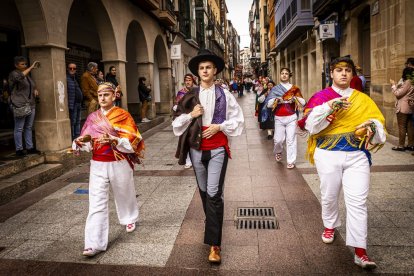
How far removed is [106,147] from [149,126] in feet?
35.9

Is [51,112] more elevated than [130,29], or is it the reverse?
[130,29]

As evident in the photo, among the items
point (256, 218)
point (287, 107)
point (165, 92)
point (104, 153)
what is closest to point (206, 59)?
point (104, 153)

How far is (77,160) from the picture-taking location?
8445mm

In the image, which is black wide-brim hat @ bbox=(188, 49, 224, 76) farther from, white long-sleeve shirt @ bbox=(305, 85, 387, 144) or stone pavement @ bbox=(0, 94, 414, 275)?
stone pavement @ bbox=(0, 94, 414, 275)

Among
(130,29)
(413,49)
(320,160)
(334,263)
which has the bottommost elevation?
(334,263)

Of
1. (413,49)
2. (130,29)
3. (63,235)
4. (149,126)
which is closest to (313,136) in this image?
(63,235)

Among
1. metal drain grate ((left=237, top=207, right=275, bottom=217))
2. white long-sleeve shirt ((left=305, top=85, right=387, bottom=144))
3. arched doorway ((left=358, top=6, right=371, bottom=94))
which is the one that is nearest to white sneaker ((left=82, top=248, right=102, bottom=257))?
metal drain grate ((left=237, top=207, right=275, bottom=217))

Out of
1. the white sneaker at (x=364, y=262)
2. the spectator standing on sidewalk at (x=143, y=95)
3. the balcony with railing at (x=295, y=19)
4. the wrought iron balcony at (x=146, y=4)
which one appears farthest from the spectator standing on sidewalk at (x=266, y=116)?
the balcony with railing at (x=295, y=19)

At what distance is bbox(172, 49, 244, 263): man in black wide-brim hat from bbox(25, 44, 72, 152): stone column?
4772 mm

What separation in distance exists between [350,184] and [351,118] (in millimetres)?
594

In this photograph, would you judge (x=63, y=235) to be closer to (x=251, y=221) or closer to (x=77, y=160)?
(x=251, y=221)

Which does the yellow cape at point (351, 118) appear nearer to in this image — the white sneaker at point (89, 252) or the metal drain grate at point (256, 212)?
the metal drain grate at point (256, 212)

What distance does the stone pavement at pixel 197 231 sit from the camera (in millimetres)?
3592

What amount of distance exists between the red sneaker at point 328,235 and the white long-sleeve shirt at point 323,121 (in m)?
1.03
